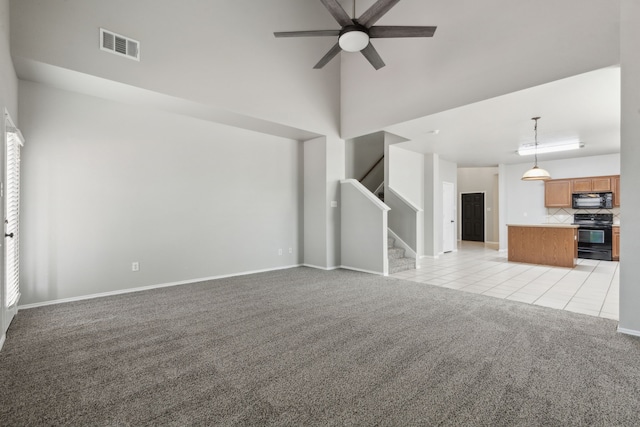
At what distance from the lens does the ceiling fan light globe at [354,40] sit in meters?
3.34

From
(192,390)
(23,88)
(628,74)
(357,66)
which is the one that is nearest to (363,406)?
(192,390)

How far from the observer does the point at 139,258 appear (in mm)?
4484

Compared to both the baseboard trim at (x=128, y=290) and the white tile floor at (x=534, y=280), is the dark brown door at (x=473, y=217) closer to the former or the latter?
the white tile floor at (x=534, y=280)

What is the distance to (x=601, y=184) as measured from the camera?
7.87 m

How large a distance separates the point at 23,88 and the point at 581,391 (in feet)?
20.3

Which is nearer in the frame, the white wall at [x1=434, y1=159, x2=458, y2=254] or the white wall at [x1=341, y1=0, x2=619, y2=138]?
the white wall at [x1=341, y1=0, x2=619, y2=138]

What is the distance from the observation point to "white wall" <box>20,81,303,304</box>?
12.4ft

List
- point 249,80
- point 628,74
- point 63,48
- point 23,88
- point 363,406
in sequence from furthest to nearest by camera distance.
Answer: point 249,80 → point 23,88 → point 63,48 → point 628,74 → point 363,406

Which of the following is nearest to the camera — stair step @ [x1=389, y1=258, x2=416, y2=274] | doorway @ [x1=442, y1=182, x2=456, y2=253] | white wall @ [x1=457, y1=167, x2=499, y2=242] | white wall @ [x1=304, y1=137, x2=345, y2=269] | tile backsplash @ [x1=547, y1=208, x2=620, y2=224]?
stair step @ [x1=389, y1=258, x2=416, y2=274]

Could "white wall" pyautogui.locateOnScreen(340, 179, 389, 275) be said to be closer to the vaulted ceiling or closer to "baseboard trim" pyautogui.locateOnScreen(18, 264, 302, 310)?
the vaulted ceiling

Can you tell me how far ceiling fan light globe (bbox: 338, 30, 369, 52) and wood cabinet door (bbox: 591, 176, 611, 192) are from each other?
8116mm

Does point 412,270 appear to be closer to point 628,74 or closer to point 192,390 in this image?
point 628,74

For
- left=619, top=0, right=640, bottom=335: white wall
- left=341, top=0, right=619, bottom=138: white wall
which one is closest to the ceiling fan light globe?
left=341, top=0, right=619, bottom=138: white wall

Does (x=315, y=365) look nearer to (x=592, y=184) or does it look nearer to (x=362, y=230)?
(x=362, y=230)
